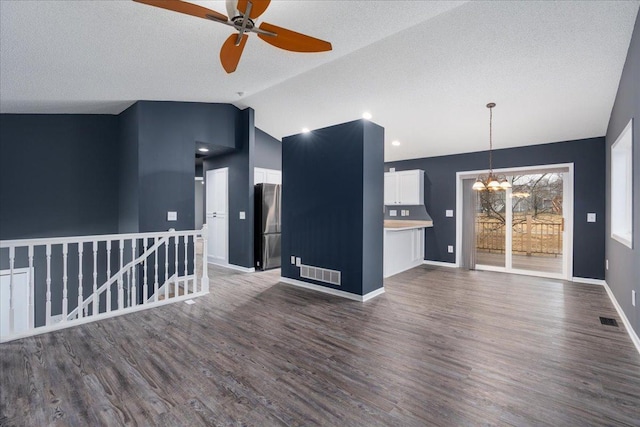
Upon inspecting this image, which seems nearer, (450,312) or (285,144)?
(450,312)

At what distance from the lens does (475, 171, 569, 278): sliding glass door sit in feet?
17.3

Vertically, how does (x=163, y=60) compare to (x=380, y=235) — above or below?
above

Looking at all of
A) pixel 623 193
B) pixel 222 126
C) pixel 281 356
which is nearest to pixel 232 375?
pixel 281 356

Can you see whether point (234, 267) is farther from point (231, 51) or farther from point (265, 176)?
point (231, 51)

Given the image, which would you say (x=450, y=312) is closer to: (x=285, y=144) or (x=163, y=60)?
(x=285, y=144)

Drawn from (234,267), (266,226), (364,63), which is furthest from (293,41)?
(234,267)

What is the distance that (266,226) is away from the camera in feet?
18.5

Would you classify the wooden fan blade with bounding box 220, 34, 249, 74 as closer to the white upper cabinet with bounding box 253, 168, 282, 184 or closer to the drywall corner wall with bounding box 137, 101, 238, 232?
the drywall corner wall with bounding box 137, 101, 238, 232

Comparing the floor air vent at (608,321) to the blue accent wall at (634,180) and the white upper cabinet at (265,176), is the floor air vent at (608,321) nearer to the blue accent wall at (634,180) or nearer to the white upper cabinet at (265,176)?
the blue accent wall at (634,180)

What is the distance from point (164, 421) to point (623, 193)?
5.21 meters

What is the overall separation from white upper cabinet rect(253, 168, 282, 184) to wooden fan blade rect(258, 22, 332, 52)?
3.76m

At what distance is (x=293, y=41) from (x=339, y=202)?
85.2 inches

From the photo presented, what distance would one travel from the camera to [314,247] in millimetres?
4305

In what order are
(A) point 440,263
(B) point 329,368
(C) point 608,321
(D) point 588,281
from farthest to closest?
(A) point 440,263
(D) point 588,281
(C) point 608,321
(B) point 329,368
